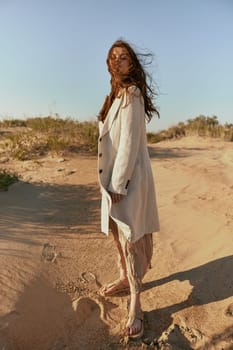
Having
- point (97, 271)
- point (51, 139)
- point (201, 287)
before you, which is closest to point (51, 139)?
point (51, 139)

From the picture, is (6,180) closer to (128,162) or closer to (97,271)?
(97,271)

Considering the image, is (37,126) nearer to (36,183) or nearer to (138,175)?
(36,183)

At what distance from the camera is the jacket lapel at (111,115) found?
8.27ft

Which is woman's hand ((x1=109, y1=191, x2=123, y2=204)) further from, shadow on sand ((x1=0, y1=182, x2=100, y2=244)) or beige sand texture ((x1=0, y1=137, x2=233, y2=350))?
shadow on sand ((x1=0, y1=182, x2=100, y2=244))

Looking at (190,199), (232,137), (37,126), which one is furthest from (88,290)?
(232,137)

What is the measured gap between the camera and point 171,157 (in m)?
7.77

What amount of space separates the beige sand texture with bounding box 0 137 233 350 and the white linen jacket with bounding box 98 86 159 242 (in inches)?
26.1

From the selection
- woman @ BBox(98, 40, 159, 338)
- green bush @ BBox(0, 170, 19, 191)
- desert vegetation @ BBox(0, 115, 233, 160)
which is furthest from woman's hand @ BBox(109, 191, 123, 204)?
desert vegetation @ BBox(0, 115, 233, 160)

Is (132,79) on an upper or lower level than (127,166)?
upper

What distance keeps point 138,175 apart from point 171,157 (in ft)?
17.4

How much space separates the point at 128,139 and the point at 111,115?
219 millimetres

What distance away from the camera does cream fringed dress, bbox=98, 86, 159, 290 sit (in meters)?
2.47

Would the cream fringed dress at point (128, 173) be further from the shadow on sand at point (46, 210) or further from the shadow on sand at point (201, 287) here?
the shadow on sand at point (46, 210)

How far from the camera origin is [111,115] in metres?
2.57
